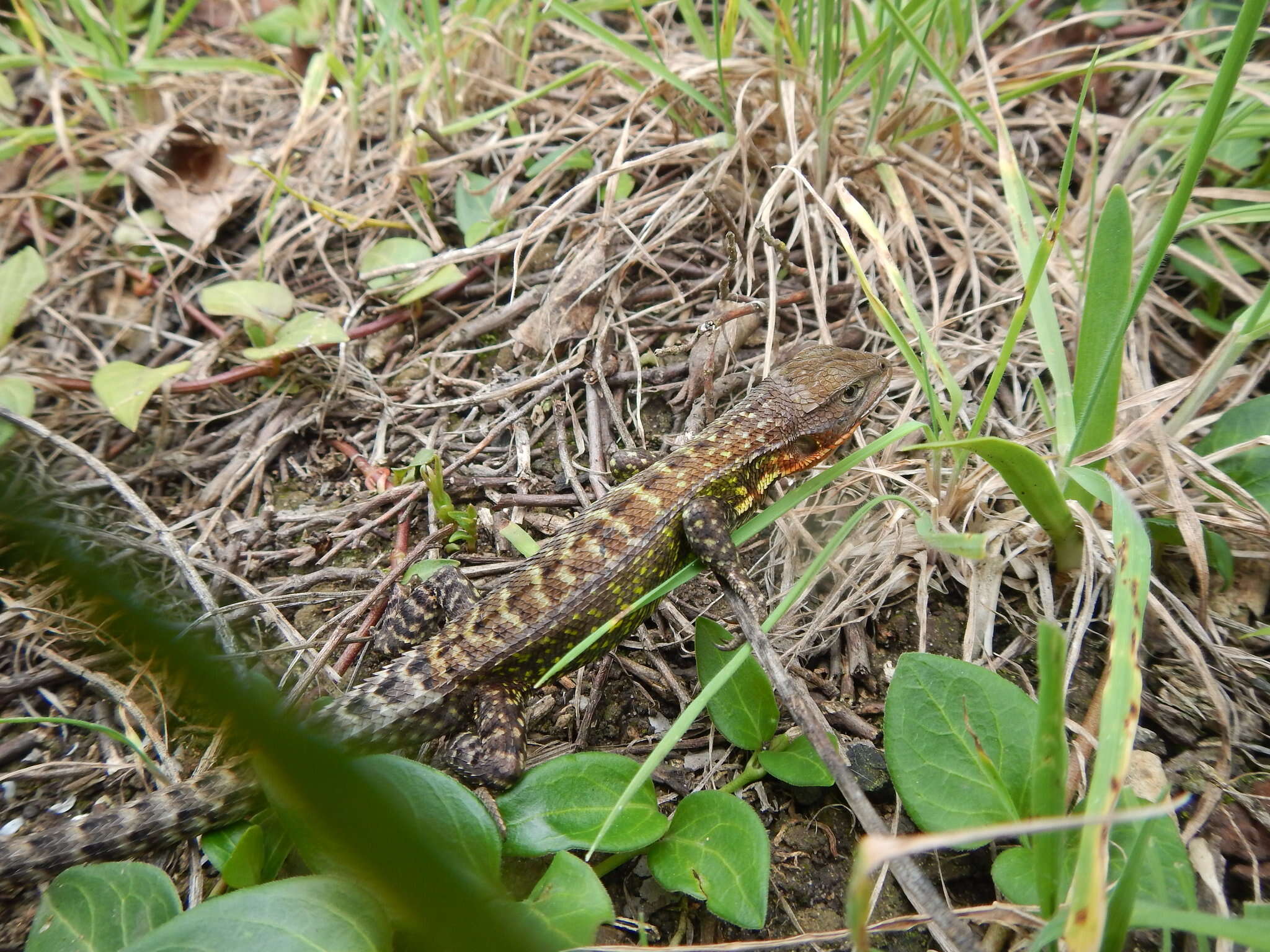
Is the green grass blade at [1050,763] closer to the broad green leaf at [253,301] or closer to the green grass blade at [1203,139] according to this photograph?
the green grass blade at [1203,139]

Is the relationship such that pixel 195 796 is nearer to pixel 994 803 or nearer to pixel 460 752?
pixel 460 752

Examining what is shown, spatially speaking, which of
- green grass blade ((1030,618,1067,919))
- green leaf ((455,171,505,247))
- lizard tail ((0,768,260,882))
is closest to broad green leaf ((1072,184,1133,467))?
green grass blade ((1030,618,1067,919))

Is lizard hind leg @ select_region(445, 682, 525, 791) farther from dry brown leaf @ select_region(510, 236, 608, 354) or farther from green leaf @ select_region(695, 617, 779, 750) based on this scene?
dry brown leaf @ select_region(510, 236, 608, 354)

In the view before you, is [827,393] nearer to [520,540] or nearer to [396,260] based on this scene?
[520,540]

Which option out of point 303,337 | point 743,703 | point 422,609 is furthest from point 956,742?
point 303,337

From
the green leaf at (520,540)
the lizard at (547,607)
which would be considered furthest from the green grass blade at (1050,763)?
the green leaf at (520,540)

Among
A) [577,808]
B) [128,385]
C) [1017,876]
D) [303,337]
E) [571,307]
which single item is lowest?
[1017,876]
